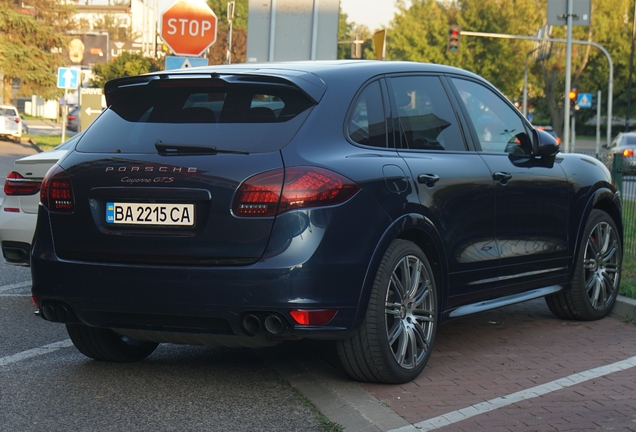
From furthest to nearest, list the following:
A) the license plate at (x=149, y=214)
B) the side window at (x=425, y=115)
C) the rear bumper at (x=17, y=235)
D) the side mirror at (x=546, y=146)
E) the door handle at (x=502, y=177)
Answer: the rear bumper at (x=17, y=235) < the side mirror at (x=546, y=146) < the door handle at (x=502, y=177) < the side window at (x=425, y=115) < the license plate at (x=149, y=214)

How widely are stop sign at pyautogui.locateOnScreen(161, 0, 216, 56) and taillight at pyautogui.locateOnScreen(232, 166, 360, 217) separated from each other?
1143cm

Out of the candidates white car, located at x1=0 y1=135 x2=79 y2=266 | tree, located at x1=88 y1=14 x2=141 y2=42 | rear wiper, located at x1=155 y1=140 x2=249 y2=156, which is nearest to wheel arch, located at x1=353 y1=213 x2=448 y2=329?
rear wiper, located at x1=155 y1=140 x2=249 y2=156

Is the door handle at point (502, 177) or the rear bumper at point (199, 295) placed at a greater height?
the door handle at point (502, 177)

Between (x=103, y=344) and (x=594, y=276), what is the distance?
361 cm

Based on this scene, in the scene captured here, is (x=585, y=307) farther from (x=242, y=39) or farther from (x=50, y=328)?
(x=242, y=39)

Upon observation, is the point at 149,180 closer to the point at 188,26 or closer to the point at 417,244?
the point at 417,244

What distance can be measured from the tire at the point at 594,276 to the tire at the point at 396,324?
1983 mm

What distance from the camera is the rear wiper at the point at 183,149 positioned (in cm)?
498

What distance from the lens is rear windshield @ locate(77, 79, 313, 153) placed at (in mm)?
5016

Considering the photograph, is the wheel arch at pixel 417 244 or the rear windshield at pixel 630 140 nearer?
the wheel arch at pixel 417 244

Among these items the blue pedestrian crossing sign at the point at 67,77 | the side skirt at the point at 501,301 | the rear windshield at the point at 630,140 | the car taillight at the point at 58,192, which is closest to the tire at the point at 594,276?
the side skirt at the point at 501,301

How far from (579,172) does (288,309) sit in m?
3.23

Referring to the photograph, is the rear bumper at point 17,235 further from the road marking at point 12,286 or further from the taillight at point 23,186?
the road marking at point 12,286

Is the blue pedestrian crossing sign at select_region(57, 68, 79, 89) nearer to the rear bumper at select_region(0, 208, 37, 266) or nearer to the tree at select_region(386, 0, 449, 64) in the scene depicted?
the rear bumper at select_region(0, 208, 37, 266)
